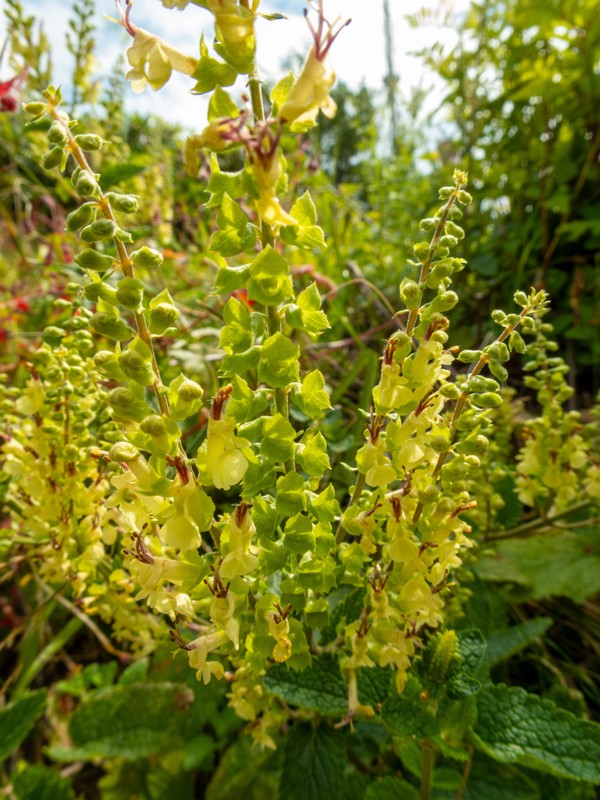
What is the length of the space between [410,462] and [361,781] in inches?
22.6

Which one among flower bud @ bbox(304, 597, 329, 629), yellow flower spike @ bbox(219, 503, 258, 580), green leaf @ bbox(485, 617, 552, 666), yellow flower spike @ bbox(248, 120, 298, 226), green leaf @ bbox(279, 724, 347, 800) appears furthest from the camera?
green leaf @ bbox(485, 617, 552, 666)

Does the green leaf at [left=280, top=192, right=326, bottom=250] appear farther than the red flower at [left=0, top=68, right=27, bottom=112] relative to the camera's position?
No

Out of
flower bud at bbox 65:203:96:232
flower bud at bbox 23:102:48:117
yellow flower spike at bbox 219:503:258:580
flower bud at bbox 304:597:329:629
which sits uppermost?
flower bud at bbox 23:102:48:117

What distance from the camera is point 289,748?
723 millimetres

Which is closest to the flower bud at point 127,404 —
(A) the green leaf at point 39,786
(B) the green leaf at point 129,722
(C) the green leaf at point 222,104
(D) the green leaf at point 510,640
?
(C) the green leaf at point 222,104

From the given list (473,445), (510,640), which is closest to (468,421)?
(473,445)

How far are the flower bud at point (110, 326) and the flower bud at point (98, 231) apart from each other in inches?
2.3

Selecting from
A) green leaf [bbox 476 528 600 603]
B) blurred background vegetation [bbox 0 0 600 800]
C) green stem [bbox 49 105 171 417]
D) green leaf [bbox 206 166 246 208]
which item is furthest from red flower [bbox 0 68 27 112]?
green leaf [bbox 476 528 600 603]

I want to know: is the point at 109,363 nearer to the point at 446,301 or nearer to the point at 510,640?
the point at 446,301

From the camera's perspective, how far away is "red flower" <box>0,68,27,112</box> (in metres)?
1.45

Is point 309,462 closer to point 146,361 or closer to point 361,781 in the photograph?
point 146,361

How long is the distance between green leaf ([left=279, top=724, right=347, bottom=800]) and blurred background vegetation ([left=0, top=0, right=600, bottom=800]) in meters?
0.23

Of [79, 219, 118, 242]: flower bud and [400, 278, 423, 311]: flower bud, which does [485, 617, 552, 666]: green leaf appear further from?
[79, 219, 118, 242]: flower bud

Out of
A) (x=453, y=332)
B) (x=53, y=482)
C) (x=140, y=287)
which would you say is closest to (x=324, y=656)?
(x=53, y=482)
